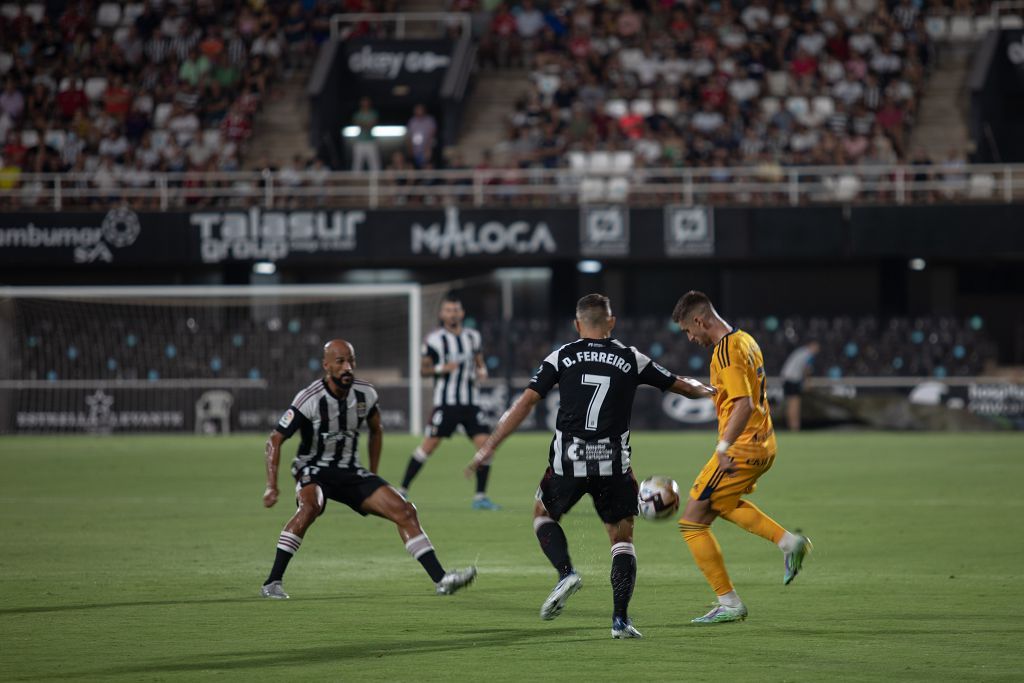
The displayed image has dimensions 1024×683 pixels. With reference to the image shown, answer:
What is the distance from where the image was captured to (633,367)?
817 cm

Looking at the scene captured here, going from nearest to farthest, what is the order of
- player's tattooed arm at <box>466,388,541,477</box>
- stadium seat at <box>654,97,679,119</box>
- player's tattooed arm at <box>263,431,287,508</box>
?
player's tattooed arm at <box>466,388,541,477</box>
player's tattooed arm at <box>263,431,287,508</box>
stadium seat at <box>654,97,679,119</box>

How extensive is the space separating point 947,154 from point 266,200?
49.7 feet

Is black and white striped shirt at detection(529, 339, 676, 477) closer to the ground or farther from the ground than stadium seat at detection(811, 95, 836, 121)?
closer to the ground

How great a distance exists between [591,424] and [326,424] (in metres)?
2.08

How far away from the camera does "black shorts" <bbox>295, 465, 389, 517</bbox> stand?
938 centimetres

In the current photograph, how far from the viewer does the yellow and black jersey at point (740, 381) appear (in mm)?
8398

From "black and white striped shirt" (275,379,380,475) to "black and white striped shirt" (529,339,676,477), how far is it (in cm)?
170

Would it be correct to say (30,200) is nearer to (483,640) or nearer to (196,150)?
(196,150)

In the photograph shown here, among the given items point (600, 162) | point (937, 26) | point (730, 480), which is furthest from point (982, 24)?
point (730, 480)

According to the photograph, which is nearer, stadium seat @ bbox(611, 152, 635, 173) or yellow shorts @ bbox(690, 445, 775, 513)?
yellow shorts @ bbox(690, 445, 775, 513)

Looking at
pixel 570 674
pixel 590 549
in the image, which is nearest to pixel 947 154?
pixel 590 549

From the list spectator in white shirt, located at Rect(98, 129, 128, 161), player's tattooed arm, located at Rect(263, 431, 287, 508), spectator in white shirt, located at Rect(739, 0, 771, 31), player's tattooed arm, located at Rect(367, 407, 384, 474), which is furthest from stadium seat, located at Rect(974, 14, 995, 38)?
player's tattooed arm, located at Rect(263, 431, 287, 508)

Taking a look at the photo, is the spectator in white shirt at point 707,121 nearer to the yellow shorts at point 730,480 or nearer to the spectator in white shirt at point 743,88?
the spectator in white shirt at point 743,88

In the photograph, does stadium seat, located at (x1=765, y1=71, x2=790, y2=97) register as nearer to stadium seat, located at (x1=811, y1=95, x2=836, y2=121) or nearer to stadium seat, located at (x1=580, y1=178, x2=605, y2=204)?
stadium seat, located at (x1=811, y1=95, x2=836, y2=121)
